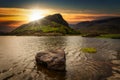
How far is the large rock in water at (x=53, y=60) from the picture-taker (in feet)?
104

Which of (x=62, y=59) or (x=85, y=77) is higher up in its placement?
(x=62, y=59)

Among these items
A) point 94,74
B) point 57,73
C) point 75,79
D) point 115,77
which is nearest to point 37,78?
point 57,73

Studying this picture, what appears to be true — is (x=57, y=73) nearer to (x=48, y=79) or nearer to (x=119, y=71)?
(x=48, y=79)

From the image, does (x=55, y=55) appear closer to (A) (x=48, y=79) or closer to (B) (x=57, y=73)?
(B) (x=57, y=73)

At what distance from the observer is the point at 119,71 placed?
3178cm

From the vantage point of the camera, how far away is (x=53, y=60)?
32.4 metres

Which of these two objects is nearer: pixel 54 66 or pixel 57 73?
pixel 57 73

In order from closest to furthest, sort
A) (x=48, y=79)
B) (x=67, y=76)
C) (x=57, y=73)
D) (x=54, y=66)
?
1. (x=48, y=79)
2. (x=67, y=76)
3. (x=57, y=73)
4. (x=54, y=66)

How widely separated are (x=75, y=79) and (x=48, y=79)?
15.2ft

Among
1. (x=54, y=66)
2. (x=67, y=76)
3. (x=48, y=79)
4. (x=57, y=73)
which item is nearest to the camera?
(x=48, y=79)

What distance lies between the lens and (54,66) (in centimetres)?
3184

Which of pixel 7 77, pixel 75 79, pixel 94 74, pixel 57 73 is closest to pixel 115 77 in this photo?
pixel 94 74

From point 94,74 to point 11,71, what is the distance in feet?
53.1

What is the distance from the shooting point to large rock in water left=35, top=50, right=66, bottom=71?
31750mm
